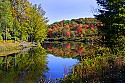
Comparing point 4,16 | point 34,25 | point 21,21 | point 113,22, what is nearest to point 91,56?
point 113,22

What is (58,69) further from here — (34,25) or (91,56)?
(34,25)

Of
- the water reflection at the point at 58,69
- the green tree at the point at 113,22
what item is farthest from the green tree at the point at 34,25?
the green tree at the point at 113,22

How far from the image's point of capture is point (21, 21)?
78.2m

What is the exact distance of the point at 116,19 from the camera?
2698 cm

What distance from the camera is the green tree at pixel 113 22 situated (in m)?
26.4

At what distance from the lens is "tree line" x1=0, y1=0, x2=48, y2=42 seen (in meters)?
64.1

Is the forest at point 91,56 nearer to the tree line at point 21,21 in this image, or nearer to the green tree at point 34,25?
the tree line at point 21,21

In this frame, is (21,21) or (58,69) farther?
(21,21)

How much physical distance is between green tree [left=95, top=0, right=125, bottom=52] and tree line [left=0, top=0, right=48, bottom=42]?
3913 cm

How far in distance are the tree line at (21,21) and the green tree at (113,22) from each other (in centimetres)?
3913

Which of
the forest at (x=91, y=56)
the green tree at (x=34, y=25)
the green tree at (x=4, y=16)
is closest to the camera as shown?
the forest at (x=91, y=56)

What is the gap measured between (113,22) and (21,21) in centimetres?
5399

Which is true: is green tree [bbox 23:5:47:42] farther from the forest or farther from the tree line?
the forest

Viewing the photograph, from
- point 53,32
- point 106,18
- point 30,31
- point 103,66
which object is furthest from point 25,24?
point 53,32
